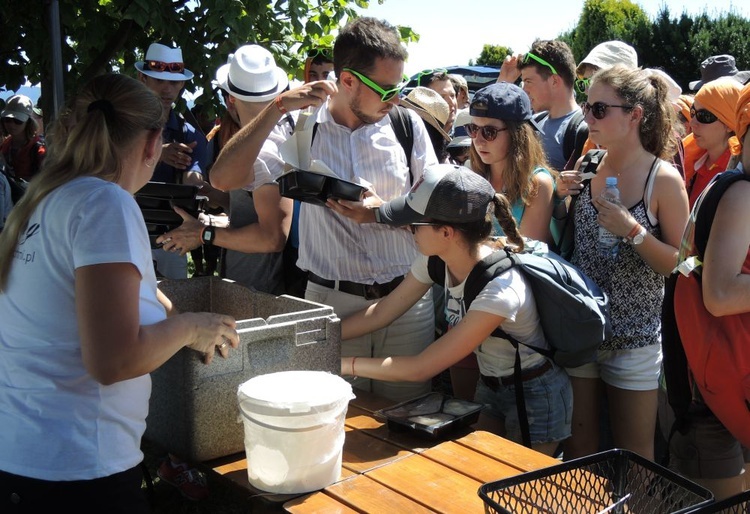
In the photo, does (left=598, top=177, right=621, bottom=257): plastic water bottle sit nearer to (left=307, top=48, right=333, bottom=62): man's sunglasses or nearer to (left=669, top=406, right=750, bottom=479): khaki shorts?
(left=669, top=406, right=750, bottom=479): khaki shorts

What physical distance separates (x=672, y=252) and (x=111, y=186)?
1896 millimetres

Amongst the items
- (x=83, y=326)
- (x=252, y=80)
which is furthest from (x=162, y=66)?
(x=83, y=326)

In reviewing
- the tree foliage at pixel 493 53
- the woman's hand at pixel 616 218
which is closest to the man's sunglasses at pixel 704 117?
the woman's hand at pixel 616 218

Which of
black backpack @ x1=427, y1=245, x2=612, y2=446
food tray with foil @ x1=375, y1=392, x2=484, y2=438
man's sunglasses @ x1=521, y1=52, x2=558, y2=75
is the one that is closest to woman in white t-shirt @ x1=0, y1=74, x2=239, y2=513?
food tray with foil @ x1=375, y1=392, x2=484, y2=438

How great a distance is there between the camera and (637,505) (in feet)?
5.63

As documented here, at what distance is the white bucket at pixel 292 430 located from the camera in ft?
5.90

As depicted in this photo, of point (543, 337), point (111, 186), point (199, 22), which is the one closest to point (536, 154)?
point (543, 337)

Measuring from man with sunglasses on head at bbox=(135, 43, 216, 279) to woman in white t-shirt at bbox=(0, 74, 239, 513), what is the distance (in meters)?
2.11

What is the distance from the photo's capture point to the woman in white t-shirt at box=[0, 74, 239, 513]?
1560mm

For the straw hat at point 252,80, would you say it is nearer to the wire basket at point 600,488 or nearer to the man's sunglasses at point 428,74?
the man's sunglasses at point 428,74

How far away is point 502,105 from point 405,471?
1.61 metres

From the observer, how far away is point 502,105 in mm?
3033

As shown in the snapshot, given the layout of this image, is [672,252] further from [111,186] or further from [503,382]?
[111,186]

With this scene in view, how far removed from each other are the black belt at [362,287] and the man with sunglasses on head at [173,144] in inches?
49.0
